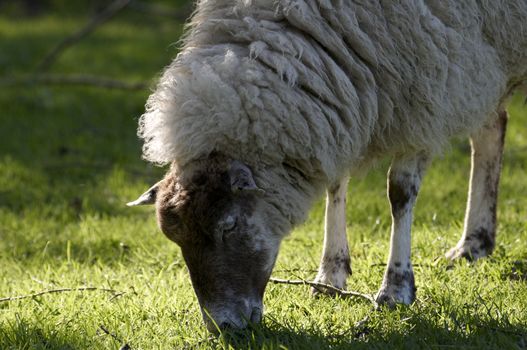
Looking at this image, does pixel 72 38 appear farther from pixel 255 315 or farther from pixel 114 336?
pixel 255 315

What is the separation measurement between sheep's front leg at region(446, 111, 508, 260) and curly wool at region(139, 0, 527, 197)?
0.86m

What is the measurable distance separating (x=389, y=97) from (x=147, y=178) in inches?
135

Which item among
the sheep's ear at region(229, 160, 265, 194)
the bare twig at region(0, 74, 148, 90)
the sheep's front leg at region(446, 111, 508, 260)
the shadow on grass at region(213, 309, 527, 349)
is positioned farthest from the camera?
the bare twig at region(0, 74, 148, 90)

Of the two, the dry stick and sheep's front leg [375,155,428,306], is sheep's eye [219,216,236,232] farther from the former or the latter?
the dry stick

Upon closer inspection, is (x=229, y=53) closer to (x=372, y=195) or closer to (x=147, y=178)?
(x=372, y=195)

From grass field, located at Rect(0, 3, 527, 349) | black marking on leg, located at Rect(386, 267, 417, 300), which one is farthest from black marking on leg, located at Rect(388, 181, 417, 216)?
grass field, located at Rect(0, 3, 527, 349)

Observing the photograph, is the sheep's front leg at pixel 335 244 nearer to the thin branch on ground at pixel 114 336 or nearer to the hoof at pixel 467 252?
the hoof at pixel 467 252

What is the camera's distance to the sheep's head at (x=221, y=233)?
11.7 ft

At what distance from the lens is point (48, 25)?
13516mm

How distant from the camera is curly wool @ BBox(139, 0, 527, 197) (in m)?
3.56

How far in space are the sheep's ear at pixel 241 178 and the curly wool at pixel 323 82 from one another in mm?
60

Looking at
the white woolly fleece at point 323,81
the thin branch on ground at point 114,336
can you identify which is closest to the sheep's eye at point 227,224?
the white woolly fleece at point 323,81

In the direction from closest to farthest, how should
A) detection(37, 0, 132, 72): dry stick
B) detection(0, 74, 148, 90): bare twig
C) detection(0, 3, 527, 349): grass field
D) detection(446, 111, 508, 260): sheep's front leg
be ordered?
1. detection(0, 3, 527, 349): grass field
2. detection(446, 111, 508, 260): sheep's front leg
3. detection(37, 0, 132, 72): dry stick
4. detection(0, 74, 148, 90): bare twig

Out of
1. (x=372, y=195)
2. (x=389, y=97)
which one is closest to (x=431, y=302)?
(x=389, y=97)
